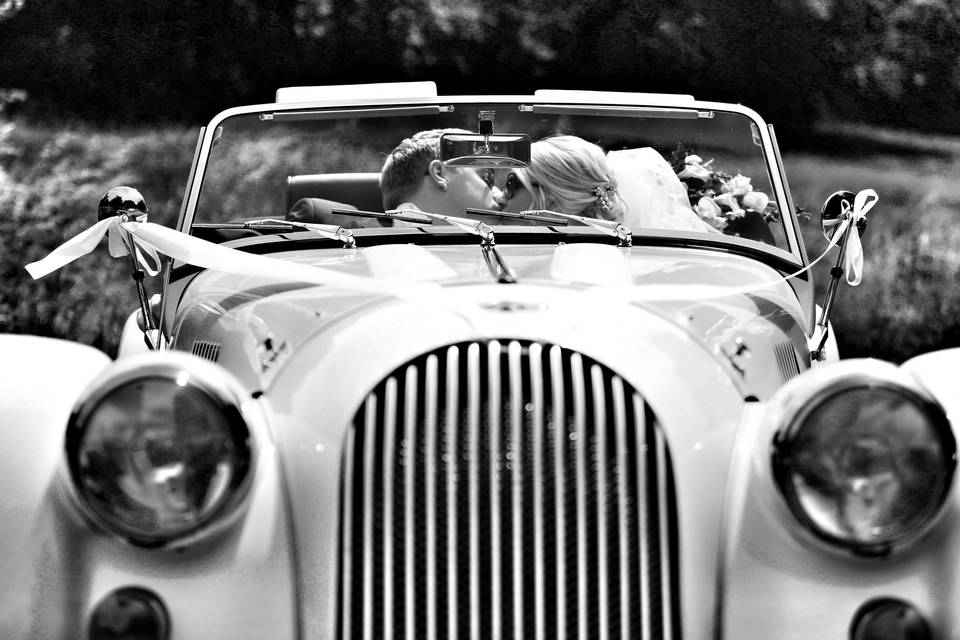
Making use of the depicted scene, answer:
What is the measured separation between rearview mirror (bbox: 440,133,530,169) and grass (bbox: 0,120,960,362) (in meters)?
8.19

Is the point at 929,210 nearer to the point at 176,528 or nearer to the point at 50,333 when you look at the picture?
the point at 50,333

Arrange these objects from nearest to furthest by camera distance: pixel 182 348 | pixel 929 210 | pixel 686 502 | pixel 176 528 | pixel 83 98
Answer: pixel 176 528 → pixel 686 502 → pixel 182 348 → pixel 83 98 → pixel 929 210

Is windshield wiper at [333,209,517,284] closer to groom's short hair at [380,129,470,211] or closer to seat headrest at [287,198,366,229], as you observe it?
seat headrest at [287,198,366,229]

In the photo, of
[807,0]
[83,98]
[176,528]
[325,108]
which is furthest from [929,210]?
[176,528]

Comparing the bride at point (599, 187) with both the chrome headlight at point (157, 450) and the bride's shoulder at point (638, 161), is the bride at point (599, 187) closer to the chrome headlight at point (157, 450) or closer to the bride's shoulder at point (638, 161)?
the bride's shoulder at point (638, 161)

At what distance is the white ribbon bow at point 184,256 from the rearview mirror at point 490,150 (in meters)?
0.55

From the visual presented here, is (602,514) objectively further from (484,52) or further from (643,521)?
(484,52)

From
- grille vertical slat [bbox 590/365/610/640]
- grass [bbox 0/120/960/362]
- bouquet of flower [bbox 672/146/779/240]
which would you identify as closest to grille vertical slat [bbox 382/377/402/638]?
grille vertical slat [bbox 590/365/610/640]

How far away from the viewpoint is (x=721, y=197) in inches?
128

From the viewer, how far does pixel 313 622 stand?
1787 mm

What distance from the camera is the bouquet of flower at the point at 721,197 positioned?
323 centimetres

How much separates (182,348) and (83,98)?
8625 mm

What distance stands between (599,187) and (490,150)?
0.37m

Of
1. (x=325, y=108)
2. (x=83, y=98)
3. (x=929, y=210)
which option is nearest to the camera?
(x=325, y=108)
